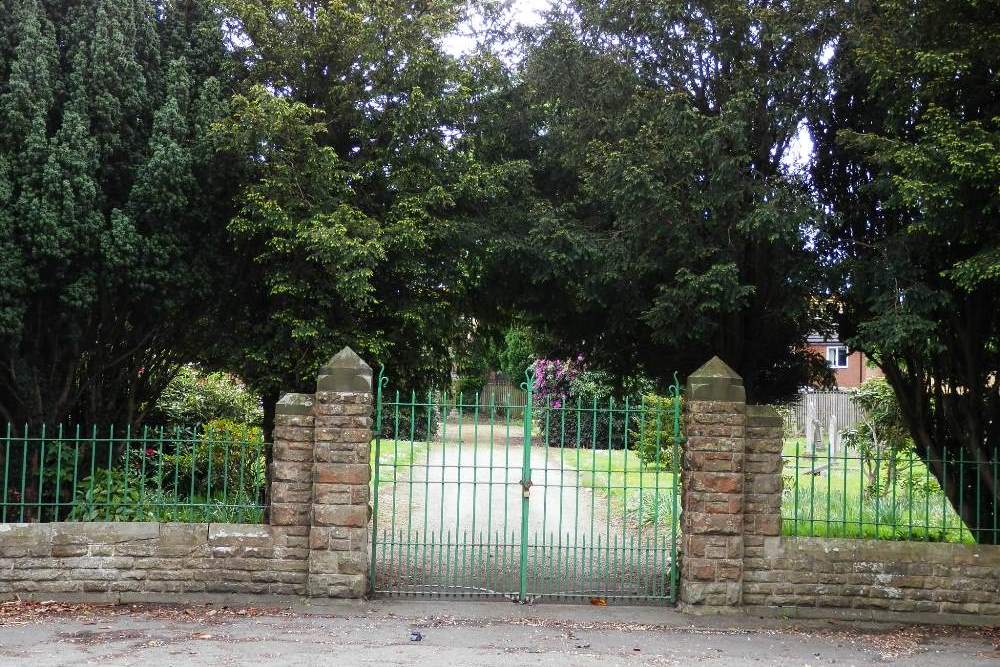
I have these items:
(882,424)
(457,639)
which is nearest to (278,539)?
(457,639)

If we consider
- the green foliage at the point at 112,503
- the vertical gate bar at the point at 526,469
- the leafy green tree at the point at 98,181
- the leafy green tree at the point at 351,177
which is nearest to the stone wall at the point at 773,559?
the vertical gate bar at the point at 526,469

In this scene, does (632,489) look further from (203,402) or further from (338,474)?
(203,402)

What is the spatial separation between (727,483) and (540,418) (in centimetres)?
1581

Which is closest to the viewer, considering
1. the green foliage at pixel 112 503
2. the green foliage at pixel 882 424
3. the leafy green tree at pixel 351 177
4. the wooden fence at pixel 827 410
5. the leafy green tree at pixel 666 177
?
the green foliage at pixel 112 503

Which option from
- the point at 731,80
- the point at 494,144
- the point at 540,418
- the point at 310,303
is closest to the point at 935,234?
the point at 731,80

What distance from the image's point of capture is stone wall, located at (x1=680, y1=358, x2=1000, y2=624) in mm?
7898

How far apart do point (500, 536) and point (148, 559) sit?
230 inches

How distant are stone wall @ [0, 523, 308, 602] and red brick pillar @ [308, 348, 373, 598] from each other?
0.73 feet

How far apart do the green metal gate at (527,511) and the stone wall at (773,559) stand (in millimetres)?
327

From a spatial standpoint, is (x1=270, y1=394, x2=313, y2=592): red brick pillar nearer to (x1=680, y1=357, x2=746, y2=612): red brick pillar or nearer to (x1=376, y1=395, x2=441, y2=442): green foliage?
(x1=376, y1=395, x2=441, y2=442): green foliage

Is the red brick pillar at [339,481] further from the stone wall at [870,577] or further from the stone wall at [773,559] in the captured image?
the stone wall at [870,577]

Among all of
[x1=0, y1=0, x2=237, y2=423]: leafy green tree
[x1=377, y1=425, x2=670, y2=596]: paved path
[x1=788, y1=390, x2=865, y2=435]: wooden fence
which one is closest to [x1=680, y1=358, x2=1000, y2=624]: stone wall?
[x1=377, y1=425, x2=670, y2=596]: paved path

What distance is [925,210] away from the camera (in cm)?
718

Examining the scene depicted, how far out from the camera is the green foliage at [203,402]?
15.0 m
